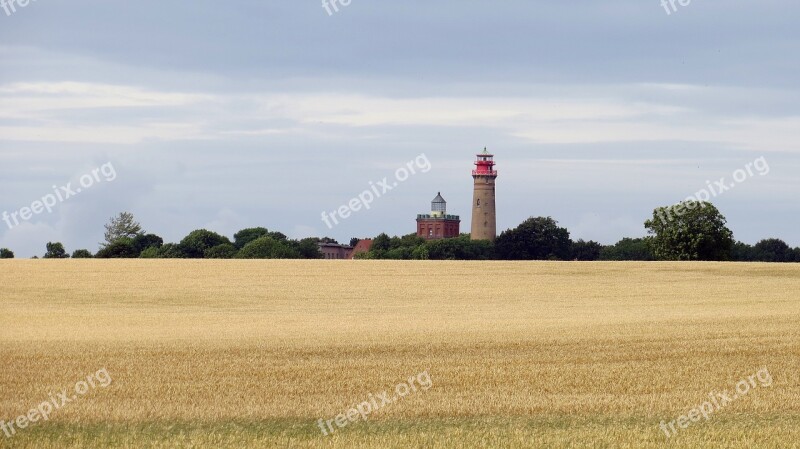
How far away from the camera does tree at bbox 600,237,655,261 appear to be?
148m

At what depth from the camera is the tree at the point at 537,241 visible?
152 metres

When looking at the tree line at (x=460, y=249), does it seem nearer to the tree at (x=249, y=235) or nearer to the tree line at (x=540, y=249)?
the tree line at (x=540, y=249)

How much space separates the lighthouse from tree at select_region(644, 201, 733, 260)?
80.3 metres

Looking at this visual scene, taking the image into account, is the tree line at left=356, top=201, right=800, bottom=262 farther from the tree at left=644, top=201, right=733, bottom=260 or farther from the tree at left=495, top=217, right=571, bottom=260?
the tree at left=644, top=201, right=733, bottom=260

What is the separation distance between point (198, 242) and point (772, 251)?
8650 cm

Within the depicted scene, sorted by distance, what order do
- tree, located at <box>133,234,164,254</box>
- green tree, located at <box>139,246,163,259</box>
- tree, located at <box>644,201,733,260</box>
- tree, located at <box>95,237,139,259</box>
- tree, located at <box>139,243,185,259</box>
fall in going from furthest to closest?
tree, located at <box>133,234,164,254</box>
tree, located at <box>139,243,185,259</box>
green tree, located at <box>139,246,163,259</box>
tree, located at <box>95,237,139,259</box>
tree, located at <box>644,201,733,260</box>

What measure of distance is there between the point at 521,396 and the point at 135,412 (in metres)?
6.87

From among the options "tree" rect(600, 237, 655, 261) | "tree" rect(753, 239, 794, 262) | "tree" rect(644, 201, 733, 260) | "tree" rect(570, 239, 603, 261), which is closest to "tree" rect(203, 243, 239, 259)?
"tree" rect(570, 239, 603, 261)

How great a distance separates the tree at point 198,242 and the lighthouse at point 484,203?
149ft

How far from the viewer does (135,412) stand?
1717 centimetres

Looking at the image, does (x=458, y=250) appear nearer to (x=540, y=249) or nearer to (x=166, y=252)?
(x=540, y=249)

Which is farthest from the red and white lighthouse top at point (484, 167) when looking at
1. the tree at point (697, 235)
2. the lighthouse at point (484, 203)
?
the tree at point (697, 235)

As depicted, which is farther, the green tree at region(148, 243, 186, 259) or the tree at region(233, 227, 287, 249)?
the tree at region(233, 227, 287, 249)

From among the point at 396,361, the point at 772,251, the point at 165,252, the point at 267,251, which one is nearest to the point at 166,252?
the point at 165,252
